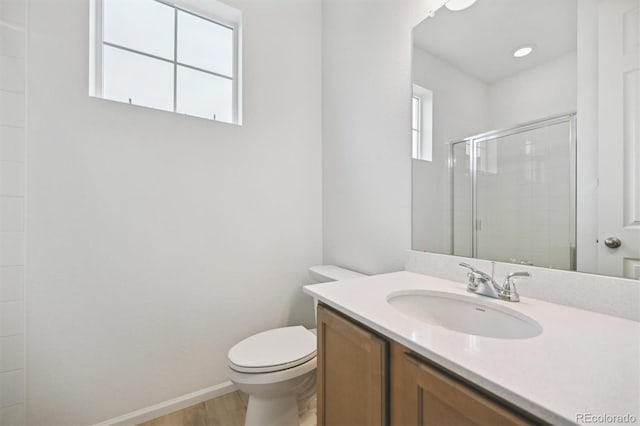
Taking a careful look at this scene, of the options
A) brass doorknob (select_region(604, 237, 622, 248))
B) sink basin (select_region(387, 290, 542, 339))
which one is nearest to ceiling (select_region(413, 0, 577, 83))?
brass doorknob (select_region(604, 237, 622, 248))

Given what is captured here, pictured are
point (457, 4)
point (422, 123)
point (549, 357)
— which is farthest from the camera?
point (422, 123)

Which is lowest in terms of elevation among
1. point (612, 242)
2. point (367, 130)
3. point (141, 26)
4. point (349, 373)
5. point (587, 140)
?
point (349, 373)

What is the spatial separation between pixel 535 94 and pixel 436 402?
103 centimetres

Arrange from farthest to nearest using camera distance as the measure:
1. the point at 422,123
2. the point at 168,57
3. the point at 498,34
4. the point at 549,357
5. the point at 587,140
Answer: the point at 168,57, the point at 422,123, the point at 498,34, the point at 587,140, the point at 549,357

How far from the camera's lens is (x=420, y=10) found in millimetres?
1339

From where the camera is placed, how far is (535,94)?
37.6 inches

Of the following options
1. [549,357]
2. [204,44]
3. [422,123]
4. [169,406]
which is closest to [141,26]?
[204,44]

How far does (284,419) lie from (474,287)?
3.36 ft

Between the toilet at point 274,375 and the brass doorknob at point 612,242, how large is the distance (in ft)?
3.73

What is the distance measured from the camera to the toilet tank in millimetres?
1603

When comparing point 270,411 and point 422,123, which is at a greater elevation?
point 422,123

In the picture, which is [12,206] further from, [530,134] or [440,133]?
[530,134]

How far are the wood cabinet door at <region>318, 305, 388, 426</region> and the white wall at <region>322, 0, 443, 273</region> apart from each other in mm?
634

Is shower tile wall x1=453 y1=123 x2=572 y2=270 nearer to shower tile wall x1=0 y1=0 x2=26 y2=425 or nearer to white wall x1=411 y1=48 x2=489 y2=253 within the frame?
white wall x1=411 y1=48 x2=489 y2=253
